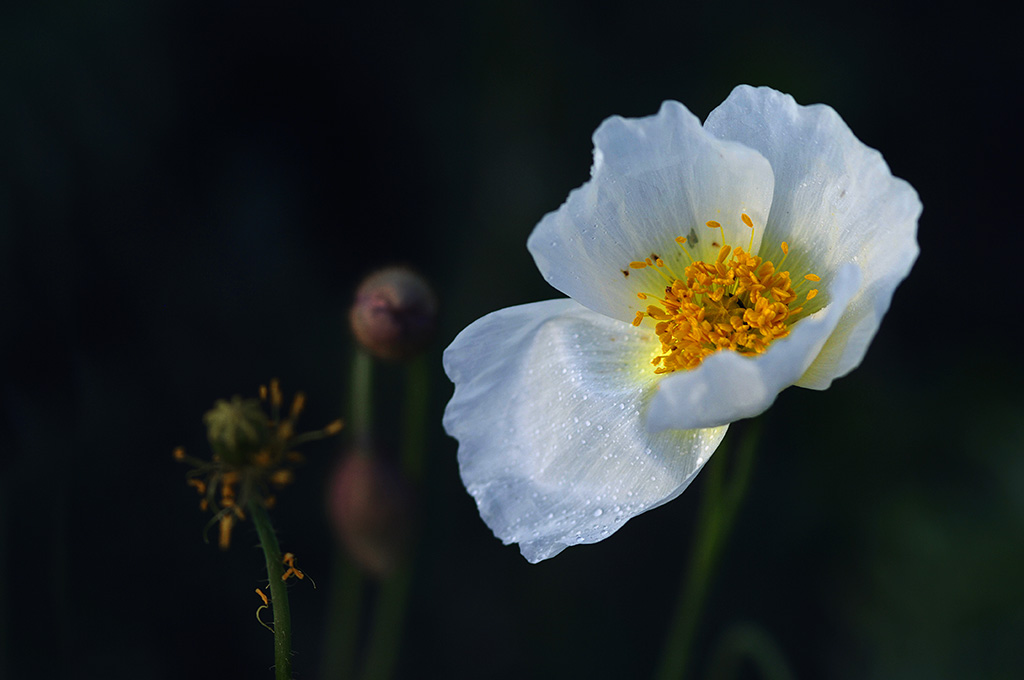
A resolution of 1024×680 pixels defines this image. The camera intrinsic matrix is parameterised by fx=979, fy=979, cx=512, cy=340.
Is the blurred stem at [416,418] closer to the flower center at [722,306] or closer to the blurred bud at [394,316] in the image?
the blurred bud at [394,316]

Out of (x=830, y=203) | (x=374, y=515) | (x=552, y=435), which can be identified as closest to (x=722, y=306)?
(x=830, y=203)

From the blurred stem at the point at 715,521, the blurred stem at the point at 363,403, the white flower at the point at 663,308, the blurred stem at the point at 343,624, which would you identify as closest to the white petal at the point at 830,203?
the white flower at the point at 663,308

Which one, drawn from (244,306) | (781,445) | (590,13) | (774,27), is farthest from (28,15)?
(781,445)

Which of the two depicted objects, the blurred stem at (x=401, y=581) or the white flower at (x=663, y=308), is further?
the blurred stem at (x=401, y=581)

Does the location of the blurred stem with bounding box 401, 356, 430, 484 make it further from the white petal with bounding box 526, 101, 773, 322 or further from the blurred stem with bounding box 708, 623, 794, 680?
the blurred stem with bounding box 708, 623, 794, 680

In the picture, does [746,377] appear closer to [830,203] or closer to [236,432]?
[830,203]

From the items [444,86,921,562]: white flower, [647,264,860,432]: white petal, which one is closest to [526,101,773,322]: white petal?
[444,86,921,562]: white flower
